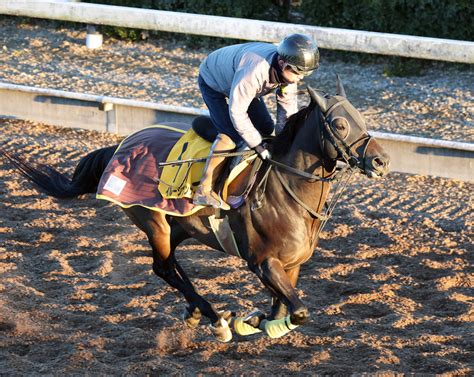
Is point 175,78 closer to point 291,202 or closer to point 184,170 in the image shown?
point 184,170

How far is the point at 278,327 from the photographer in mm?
6137

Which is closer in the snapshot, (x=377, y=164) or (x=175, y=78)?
(x=377, y=164)

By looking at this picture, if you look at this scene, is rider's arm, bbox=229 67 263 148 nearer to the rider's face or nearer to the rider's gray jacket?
the rider's gray jacket

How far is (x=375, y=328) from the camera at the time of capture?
6766mm

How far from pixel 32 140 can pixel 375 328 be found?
533 centimetres

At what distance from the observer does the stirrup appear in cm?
633

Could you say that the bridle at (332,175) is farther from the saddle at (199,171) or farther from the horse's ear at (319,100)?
the saddle at (199,171)

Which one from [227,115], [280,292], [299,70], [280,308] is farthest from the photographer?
[227,115]

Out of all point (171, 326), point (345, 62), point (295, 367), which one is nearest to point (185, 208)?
point (171, 326)

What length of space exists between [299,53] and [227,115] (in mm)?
885

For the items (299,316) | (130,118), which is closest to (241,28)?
(130,118)

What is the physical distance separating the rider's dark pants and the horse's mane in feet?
1.05

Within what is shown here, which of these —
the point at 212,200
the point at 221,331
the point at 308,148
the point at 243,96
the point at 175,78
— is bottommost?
the point at 221,331

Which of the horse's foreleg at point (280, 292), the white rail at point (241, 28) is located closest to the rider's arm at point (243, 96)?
the horse's foreleg at point (280, 292)
